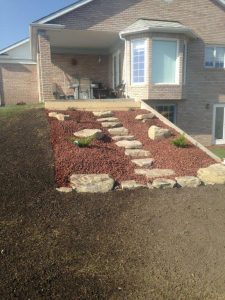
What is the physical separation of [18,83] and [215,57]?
12.1 metres

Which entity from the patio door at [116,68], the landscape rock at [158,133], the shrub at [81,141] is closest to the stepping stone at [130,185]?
the shrub at [81,141]

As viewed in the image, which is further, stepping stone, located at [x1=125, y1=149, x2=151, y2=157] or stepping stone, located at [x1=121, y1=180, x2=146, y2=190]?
stepping stone, located at [x1=125, y1=149, x2=151, y2=157]

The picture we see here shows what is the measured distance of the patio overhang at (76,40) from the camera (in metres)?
13.0

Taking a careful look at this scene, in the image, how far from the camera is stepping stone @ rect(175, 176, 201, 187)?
6703mm

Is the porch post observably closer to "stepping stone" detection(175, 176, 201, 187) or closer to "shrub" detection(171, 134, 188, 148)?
"shrub" detection(171, 134, 188, 148)

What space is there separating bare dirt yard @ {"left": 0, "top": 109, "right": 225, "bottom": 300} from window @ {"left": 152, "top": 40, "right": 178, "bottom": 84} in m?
8.33

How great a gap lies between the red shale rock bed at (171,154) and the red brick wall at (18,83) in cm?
1037

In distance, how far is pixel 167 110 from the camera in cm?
1500

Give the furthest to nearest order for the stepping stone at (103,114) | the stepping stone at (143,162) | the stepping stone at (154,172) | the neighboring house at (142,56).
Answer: the neighboring house at (142,56)
the stepping stone at (103,114)
the stepping stone at (143,162)
the stepping stone at (154,172)

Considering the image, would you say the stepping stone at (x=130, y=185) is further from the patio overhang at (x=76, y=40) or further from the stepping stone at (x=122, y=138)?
the patio overhang at (x=76, y=40)

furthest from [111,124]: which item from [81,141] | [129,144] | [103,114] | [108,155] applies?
[108,155]

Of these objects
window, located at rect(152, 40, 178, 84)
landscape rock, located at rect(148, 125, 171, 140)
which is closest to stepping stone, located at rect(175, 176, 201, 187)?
landscape rock, located at rect(148, 125, 171, 140)

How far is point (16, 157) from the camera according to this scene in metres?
7.13

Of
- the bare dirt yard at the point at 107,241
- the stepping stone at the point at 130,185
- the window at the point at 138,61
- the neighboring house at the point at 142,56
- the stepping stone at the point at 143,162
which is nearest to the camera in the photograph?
the bare dirt yard at the point at 107,241
